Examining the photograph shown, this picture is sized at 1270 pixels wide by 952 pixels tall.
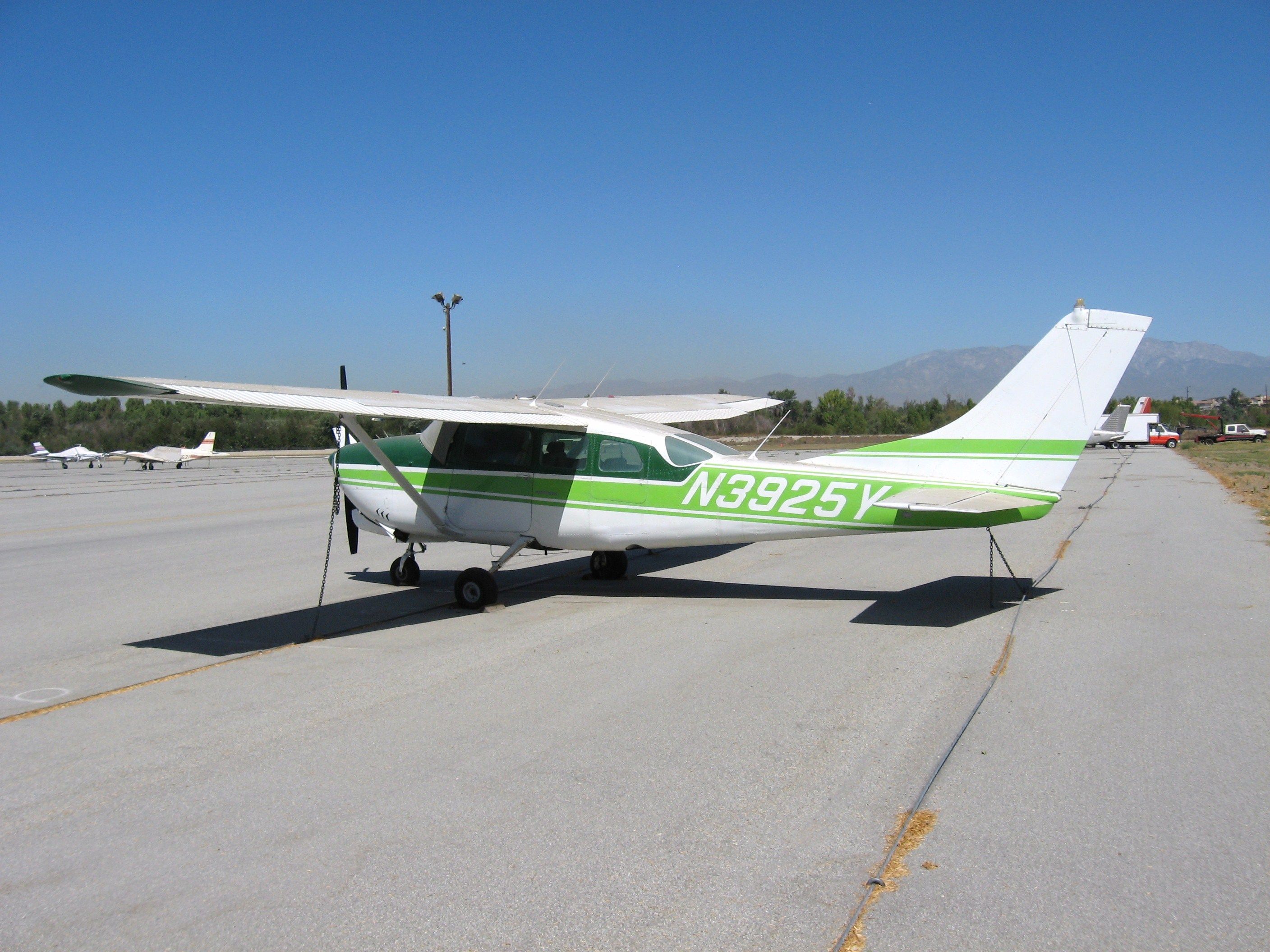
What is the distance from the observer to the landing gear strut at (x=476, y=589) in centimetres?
898

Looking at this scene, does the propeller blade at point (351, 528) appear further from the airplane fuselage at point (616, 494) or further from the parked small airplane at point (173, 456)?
the parked small airplane at point (173, 456)

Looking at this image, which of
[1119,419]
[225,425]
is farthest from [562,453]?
[225,425]

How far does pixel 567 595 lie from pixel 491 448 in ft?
6.18

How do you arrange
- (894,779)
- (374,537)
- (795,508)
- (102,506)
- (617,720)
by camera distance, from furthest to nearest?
1. (102,506)
2. (374,537)
3. (795,508)
4. (617,720)
5. (894,779)

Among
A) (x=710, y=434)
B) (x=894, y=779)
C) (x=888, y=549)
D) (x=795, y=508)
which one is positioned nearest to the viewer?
(x=894, y=779)

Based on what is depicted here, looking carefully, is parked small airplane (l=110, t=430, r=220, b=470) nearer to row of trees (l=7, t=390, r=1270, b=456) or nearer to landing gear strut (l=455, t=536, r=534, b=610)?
row of trees (l=7, t=390, r=1270, b=456)

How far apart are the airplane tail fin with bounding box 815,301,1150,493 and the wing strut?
4738mm

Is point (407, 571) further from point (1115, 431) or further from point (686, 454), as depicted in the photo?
point (1115, 431)

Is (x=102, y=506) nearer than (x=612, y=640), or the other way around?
(x=612, y=640)

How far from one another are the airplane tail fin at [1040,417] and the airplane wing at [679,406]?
418cm

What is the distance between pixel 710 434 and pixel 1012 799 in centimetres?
4934

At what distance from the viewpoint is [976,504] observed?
7.46 metres

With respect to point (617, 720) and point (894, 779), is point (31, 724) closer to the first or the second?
point (617, 720)

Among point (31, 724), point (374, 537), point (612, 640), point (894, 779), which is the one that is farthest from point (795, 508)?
point (374, 537)
